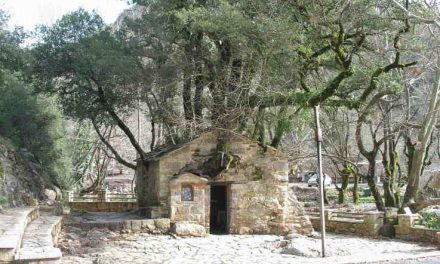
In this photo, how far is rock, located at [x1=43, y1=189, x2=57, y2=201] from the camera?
75.7ft

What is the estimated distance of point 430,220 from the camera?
51.4 feet

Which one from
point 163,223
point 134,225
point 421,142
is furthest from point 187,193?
point 421,142

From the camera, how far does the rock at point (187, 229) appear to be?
16359 millimetres

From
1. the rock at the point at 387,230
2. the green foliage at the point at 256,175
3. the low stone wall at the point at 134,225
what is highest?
the green foliage at the point at 256,175

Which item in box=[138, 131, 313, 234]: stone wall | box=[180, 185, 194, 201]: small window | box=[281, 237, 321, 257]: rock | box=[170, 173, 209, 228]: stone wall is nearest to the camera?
box=[281, 237, 321, 257]: rock

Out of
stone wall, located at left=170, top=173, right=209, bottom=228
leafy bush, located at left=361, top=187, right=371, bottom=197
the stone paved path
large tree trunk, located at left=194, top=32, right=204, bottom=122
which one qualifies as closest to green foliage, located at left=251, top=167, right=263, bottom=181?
stone wall, located at left=170, top=173, right=209, bottom=228

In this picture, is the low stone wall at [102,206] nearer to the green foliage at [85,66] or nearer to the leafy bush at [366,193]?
the green foliage at [85,66]

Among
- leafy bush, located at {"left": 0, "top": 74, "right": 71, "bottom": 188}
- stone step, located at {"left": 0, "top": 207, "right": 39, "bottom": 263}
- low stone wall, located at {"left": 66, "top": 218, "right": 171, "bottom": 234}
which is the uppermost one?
leafy bush, located at {"left": 0, "top": 74, "right": 71, "bottom": 188}

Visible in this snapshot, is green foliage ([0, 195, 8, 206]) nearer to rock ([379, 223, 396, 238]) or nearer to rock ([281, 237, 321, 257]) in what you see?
rock ([281, 237, 321, 257])

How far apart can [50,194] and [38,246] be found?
1523cm

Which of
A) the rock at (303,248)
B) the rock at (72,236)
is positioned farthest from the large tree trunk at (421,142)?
the rock at (72,236)

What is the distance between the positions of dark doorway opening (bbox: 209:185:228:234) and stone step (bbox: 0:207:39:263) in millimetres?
6410

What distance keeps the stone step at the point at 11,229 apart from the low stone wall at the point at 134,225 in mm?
1584

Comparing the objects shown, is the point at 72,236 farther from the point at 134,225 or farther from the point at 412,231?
the point at 412,231
